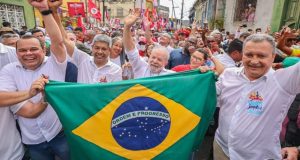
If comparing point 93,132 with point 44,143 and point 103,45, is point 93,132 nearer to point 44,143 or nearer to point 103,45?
point 44,143

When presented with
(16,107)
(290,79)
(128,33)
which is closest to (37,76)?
(16,107)

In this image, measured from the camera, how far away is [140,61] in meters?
3.79

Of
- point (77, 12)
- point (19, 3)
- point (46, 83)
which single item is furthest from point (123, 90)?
point (19, 3)

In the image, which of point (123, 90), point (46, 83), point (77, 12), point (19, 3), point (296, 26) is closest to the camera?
point (46, 83)

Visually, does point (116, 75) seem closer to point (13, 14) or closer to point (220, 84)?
point (220, 84)

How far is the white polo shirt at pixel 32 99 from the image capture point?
2.59 meters

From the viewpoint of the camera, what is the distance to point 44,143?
275 cm

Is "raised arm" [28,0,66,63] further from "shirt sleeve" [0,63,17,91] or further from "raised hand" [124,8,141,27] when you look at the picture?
"raised hand" [124,8,141,27]

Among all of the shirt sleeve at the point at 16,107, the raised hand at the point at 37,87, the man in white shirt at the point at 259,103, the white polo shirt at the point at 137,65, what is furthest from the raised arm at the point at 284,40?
the shirt sleeve at the point at 16,107

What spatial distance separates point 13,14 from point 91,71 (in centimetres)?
1923

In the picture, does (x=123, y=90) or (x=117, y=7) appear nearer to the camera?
(x=123, y=90)

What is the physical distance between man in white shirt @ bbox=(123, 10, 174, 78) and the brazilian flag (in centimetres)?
99

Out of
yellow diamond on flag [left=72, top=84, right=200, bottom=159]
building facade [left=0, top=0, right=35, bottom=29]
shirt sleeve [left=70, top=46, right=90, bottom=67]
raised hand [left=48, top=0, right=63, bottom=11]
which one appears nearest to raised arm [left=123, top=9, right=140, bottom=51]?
shirt sleeve [left=70, top=46, right=90, bottom=67]

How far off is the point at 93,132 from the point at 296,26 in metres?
15.6
